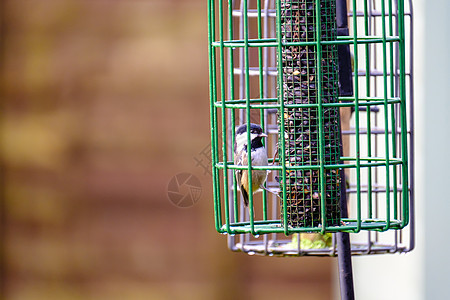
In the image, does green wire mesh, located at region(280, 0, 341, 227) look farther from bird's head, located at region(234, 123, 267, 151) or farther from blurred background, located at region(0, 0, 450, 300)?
blurred background, located at region(0, 0, 450, 300)

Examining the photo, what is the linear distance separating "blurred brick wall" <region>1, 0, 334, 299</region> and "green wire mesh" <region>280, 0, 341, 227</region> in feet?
9.66

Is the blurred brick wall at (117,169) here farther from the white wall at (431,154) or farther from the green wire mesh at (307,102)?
the green wire mesh at (307,102)

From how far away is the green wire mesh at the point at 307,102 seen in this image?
2.00 meters

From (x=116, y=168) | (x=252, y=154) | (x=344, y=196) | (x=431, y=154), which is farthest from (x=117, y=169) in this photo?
(x=344, y=196)

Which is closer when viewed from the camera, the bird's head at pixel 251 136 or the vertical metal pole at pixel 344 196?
the vertical metal pole at pixel 344 196

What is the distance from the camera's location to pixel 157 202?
199 inches

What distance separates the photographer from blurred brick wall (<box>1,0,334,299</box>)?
16.4 ft

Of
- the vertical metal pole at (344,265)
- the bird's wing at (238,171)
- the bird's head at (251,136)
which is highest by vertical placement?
the bird's head at (251,136)

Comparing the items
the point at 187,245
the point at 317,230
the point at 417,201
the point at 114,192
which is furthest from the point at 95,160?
the point at 317,230

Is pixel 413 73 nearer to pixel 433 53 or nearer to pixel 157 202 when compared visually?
pixel 433 53

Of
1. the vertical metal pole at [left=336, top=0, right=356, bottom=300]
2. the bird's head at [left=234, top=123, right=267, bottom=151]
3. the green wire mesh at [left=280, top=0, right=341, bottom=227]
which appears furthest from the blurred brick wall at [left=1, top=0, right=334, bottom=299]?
the green wire mesh at [left=280, top=0, right=341, bottom=227]

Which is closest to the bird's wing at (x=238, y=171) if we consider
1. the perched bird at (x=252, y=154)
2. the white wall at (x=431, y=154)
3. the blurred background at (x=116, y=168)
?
the perched bird at (x=252, y=154)

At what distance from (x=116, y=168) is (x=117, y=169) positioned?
0.4 inches

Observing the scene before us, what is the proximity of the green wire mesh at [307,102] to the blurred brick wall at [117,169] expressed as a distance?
2.95 meters
